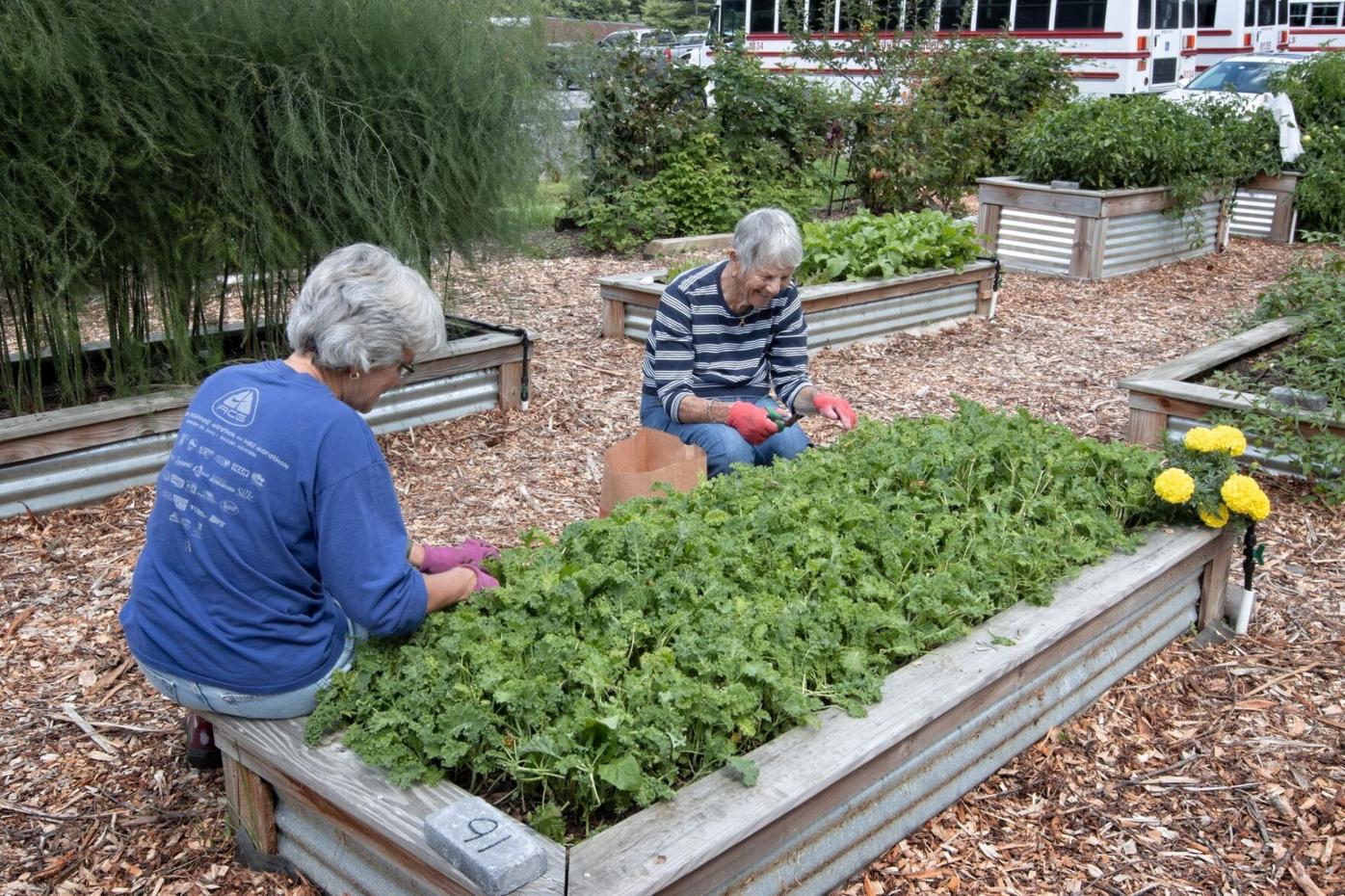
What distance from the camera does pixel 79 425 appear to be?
436cm

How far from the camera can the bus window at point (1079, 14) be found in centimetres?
1565

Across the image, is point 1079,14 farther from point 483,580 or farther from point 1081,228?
point 483,580

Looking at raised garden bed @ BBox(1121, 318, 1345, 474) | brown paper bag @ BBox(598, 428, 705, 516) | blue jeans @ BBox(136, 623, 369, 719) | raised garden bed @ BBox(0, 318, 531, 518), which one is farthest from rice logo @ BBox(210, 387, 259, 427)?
raised garden bed @ BBox(1121, 318, 1345, 474)

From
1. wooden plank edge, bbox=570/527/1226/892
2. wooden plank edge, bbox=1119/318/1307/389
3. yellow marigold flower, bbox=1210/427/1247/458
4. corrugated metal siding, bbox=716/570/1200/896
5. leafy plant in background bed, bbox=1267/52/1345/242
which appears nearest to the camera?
wooden plank edge, bbox=570/527/1226/892

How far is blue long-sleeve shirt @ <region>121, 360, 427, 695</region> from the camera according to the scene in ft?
7.48

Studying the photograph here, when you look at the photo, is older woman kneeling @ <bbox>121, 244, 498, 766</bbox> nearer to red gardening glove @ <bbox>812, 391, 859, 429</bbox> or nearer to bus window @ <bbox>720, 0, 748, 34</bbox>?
red gardening glove @ <bbox>812, 391, 859, 429</bbox>

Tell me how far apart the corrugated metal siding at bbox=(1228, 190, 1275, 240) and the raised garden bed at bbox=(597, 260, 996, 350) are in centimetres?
451

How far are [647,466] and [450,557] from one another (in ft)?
3.61


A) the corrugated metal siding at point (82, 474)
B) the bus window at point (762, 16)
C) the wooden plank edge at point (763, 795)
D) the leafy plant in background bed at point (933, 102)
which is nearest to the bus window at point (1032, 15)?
the leafy plant in background bed at point (933, 102)

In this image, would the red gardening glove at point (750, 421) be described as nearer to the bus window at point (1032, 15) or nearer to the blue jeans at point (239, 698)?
the blue jeans at point (239, 698)

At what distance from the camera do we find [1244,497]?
3.45 m

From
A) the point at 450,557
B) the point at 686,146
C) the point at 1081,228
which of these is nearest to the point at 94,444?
the point at 450,557

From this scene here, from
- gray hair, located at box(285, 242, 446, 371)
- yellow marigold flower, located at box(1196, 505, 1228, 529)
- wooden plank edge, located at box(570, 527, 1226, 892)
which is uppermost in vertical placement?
gray hair, located at box(285, 242, 446, 371)

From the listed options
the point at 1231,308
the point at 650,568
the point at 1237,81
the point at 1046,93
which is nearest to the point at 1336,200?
the point at 1231,308
